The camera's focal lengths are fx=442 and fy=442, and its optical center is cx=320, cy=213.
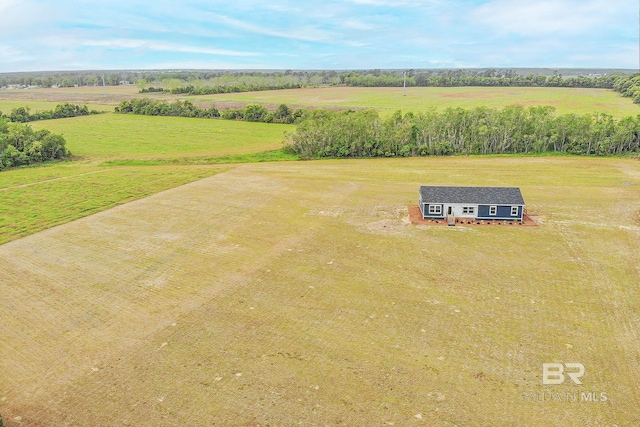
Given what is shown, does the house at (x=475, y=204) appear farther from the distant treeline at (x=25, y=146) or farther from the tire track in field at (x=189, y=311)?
the distant treeline at (x=25, y=146)

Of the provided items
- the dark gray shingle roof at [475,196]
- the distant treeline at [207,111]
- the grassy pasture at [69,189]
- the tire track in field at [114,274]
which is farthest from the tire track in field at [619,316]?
the distant treeline at [207,111]

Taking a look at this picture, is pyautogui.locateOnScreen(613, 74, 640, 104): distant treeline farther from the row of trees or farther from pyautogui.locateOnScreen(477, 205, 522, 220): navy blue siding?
pyautogui.locateOnScreen(477, 205, 522, 220): navy blue siding

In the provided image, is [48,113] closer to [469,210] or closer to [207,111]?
→ [207,111]

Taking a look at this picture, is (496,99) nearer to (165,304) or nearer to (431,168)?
(431,168)

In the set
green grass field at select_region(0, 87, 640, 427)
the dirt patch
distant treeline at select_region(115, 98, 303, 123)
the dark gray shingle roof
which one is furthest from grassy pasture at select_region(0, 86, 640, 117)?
the dark gray shingle roof

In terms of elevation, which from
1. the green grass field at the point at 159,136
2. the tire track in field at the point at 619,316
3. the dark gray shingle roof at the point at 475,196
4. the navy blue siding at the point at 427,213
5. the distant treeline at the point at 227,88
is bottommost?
the tire track in field at the point at 619,316

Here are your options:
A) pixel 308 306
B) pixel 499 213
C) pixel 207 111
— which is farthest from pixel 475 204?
pixel 207 111
